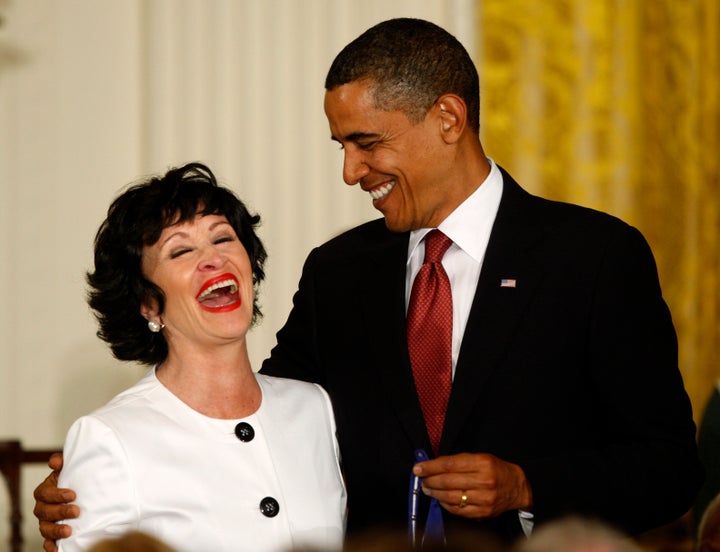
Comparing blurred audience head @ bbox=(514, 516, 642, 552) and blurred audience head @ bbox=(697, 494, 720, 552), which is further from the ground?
blurred audience head @ bbox=(514, 516, 642, 552)

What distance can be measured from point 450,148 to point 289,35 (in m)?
1.98

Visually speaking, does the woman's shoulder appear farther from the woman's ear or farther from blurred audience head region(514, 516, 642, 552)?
blurred audience head region(514, 516, 642, 552)

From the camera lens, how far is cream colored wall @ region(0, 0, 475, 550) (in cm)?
454

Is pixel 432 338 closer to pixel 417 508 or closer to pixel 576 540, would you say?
pixel 417 508

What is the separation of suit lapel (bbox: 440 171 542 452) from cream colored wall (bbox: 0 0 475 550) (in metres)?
1.95

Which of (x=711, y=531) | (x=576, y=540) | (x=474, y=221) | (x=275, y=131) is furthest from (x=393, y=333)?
(x=275, y=131)

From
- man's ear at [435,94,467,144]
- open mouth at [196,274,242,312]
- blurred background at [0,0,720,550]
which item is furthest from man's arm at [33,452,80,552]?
blurred background at [0,0,720,550]

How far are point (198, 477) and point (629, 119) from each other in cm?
284

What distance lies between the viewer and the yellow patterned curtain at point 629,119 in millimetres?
4633

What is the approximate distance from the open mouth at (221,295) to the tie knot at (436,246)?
0.46 m

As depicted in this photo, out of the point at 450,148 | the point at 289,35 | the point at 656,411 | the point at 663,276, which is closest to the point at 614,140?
the point at 663,276

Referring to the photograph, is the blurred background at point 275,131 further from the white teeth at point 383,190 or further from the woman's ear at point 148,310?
the woman's ear at point 148,310

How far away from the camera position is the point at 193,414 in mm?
2410

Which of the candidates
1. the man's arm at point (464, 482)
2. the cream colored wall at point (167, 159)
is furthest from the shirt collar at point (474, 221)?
the cream colored wall at point (167, 159)
